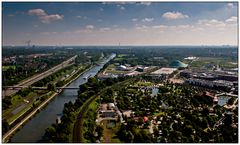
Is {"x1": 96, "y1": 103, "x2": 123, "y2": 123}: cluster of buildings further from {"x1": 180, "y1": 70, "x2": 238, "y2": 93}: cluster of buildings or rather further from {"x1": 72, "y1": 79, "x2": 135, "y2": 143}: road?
{"x1": 180, "y1": 70, "x2": 238, "y2": 93}: cluster of buildings

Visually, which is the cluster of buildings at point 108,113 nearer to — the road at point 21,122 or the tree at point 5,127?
the road at point 21,122

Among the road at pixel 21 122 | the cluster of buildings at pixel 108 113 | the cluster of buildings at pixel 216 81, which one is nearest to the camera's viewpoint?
the road at pixel 21 122

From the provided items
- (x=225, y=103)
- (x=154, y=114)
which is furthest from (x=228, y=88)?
(x=154, y=114)

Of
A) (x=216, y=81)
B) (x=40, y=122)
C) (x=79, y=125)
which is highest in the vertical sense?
(x=216, y=81)

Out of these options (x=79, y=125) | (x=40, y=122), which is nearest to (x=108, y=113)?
(x=79, y=125)

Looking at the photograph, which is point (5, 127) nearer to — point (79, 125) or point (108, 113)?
point (79, 125)

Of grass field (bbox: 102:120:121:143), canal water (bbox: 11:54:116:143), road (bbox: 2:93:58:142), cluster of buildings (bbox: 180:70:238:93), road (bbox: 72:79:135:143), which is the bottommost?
canal water (bbox: 11:54:116:143)

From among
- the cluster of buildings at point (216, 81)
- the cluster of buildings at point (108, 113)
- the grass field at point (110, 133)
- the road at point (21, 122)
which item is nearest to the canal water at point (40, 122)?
the road at point (21, 122)

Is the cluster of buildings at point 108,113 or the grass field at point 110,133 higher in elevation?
the cluster of buildings at point 108,113

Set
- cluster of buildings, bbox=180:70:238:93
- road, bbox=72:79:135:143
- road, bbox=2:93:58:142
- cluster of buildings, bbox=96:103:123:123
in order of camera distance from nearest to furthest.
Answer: road, bbox=72:79:135:143 → road, bbox=2:93:58:142 → cluster of buildings, bbox=96:103:123:123 → cluster of buildings, bbox=180:70:238:93

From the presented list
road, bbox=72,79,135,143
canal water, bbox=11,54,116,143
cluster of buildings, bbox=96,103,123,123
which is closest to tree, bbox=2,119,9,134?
canal water, bbox=11,54,116,143

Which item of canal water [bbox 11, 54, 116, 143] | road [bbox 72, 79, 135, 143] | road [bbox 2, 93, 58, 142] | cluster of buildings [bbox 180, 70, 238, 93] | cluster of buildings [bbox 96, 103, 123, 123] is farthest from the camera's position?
cluster of buildings [bbox 180, 70, 238, 93]
